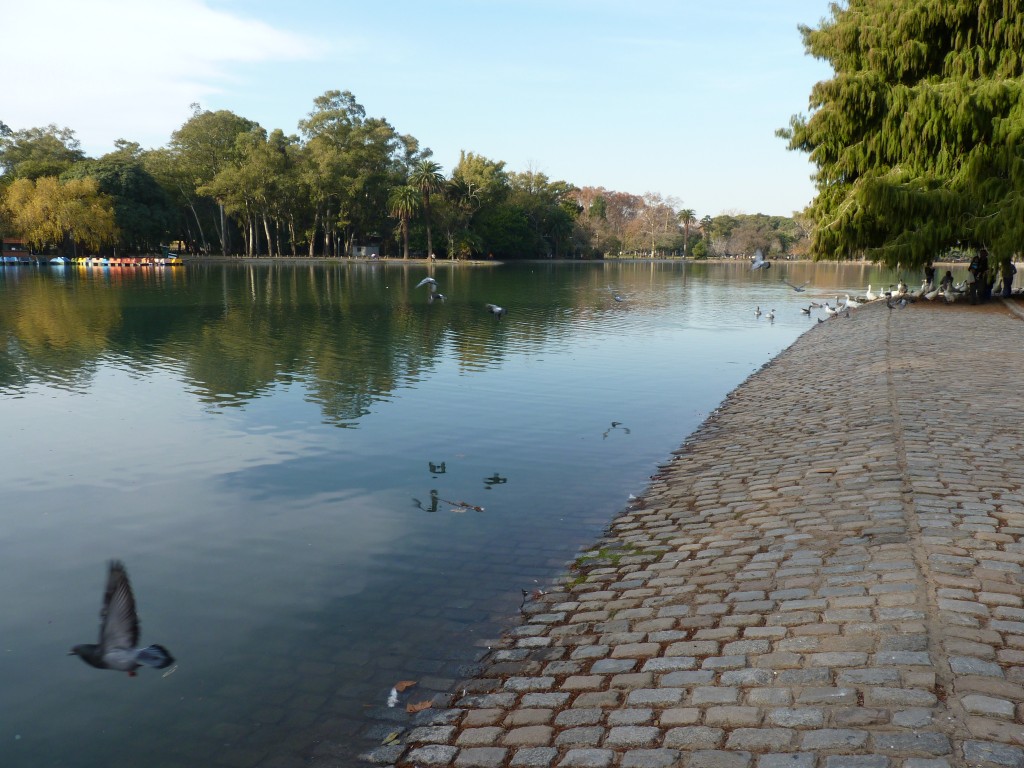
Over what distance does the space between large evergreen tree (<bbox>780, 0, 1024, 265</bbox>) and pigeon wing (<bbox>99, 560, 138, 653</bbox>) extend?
80.8ft

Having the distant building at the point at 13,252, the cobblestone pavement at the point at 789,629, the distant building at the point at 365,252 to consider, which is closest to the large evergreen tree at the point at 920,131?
the cobblestone pavement at the point at 789,629

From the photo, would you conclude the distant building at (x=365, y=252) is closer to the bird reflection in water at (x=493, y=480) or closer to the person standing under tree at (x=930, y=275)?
the person standing under tree at (x=930, y=275)

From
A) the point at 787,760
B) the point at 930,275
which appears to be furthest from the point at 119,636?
the point at 930,275

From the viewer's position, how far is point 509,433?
12516 mm

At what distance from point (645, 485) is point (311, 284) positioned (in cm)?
4176

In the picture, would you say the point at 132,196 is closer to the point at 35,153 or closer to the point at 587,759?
the point at 35,153

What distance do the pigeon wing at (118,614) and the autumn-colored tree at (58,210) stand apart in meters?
72.9

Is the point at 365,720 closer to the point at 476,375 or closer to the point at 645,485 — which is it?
the point at 645,485

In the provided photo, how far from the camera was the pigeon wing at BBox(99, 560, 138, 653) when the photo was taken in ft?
14.4

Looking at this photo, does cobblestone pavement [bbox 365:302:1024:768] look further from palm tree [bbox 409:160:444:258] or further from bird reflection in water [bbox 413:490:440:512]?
palm tree [bbox 409:160:444:258]

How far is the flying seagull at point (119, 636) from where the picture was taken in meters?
4.43

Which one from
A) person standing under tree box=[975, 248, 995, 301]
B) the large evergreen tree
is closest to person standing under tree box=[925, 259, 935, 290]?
person standing under tree box=[975, 248, 995, 301]

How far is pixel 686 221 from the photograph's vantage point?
451 ft

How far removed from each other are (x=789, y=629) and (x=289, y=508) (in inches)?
243
